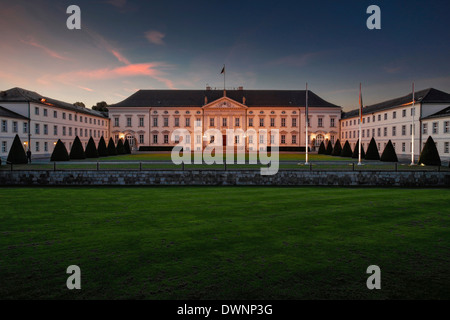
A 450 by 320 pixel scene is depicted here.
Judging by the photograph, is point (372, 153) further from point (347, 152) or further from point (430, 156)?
point (430, 156)

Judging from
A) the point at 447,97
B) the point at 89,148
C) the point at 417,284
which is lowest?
the point at 417,284

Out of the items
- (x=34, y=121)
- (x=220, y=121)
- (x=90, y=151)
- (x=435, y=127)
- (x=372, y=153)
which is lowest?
(x=372, y=153)

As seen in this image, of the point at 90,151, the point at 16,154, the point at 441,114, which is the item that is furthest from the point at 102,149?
the point at 441,114

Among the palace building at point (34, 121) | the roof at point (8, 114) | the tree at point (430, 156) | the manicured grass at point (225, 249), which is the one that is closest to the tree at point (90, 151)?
the palace building at point (34, 121)

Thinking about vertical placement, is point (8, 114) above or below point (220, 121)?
below

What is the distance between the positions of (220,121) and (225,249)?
189 ft

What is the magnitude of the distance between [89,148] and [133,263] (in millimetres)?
35997

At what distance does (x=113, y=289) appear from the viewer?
15.8 feet

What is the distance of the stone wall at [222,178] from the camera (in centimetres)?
1820

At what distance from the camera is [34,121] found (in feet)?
133

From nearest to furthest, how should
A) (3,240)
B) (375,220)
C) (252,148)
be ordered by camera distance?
(3,240) → (375,220) → (252,148)

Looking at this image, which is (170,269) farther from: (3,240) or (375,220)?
(375,220)

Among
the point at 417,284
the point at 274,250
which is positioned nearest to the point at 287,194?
the point at 274,250

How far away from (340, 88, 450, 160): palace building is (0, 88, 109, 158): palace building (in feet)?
158
